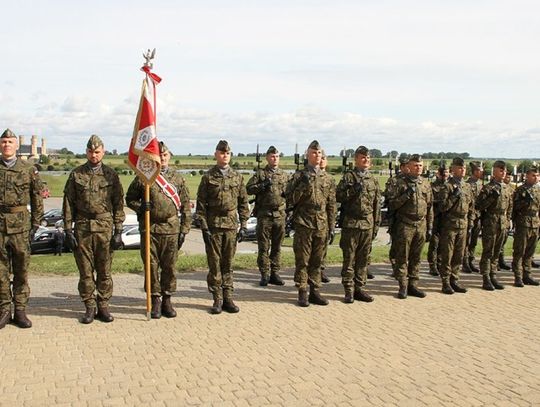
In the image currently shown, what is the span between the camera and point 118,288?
9312 mm

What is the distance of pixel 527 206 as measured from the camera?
33.2 feet

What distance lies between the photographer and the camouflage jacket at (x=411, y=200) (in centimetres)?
885

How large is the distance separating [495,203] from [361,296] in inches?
129

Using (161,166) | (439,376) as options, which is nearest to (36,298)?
(161,166)

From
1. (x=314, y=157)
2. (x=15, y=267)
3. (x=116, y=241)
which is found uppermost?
(x=314, y=157)

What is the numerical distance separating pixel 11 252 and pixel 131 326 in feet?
5.83

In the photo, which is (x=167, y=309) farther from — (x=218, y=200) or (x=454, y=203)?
(x=454, y=203)

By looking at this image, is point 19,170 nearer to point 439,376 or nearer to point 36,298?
point 36,298

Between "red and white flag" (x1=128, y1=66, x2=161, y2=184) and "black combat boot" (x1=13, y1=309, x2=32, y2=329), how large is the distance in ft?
7.45

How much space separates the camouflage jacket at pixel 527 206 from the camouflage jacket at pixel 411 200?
7.33 feet

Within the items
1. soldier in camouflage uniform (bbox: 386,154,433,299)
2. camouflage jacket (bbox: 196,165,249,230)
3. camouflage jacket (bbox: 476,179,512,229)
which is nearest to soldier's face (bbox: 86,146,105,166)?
camouflage jacket (bbox: 196,165,249,230)

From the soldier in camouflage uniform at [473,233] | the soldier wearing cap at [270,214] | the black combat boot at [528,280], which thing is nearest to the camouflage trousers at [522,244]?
the black combat boot at [528,280]

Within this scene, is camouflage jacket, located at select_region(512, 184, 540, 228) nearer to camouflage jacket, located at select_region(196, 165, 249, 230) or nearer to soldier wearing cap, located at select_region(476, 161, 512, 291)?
soldier wearing cap, located at select_region(476, 161, 512, 291)

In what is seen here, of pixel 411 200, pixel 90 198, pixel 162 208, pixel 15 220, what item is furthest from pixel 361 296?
pixel 15 220
